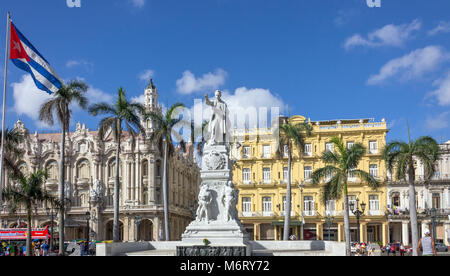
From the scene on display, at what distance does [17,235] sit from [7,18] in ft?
90.7

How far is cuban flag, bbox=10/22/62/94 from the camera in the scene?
23.5m

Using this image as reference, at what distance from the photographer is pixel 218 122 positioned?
23766 millimetres

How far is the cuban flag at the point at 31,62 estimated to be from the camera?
23.5m

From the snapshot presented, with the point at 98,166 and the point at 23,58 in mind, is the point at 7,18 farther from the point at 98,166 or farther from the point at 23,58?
the point at 98,166

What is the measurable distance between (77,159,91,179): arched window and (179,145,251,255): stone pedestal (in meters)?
46.0

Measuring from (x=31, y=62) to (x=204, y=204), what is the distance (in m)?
10.7

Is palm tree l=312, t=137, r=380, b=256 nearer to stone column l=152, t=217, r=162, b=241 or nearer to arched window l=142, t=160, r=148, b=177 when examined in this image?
stone column l=152, t=217, r=162, b=241

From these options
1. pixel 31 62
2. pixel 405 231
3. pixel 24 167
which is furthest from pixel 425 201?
pixel 24 167

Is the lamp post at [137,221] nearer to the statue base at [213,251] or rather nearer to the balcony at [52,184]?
the balcony at [52,184]

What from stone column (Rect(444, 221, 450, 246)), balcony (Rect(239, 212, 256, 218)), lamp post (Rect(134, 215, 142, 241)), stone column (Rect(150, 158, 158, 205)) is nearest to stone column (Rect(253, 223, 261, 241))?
balcony (Rect(239, 212, 256, 218))

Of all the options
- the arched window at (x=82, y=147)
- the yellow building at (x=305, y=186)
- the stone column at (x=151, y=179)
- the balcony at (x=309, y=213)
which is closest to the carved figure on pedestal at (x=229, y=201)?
the yellow building at (x=305, y=186)

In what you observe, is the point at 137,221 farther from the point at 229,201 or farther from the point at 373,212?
the point at 229,201

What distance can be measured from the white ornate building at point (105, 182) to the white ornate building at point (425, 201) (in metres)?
23.8
